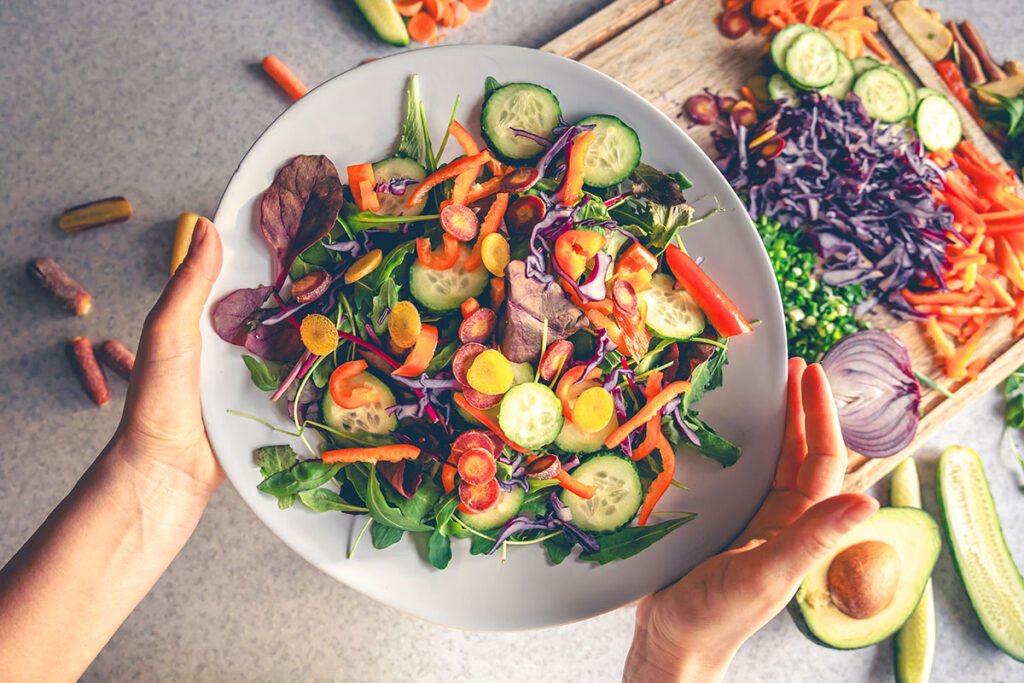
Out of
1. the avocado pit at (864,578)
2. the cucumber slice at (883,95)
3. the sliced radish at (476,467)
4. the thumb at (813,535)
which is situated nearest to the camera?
the thumb at (813,535)

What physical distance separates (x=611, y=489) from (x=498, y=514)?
0.95ft

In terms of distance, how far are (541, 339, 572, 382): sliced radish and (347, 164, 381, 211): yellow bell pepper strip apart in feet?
1.81

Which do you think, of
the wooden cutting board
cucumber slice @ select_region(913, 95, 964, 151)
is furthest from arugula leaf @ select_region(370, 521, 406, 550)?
cucumber slice @ select_region(913, 95, 964, 151)

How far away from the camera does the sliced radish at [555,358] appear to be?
1608 millimetres

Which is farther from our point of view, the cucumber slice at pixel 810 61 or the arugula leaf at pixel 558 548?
the cucumber slice at pixel 810 61

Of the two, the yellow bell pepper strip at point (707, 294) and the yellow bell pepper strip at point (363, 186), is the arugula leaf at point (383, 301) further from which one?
the yellow bell pepper strip at point (707, 294)

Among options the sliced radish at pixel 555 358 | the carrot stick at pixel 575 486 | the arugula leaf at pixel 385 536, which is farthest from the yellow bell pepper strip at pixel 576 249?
the arugula leaf at pixel 385 536

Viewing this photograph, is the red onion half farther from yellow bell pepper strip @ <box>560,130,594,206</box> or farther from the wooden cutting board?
yellow bell pepper strip @ <box>560,130,594,206</box>

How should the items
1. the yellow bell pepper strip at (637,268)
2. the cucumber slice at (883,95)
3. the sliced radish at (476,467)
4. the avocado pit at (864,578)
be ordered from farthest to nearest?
the cucumber slice at (883,95) < the avocado pit at (864,578) < the yellow bell pepper strip at (637,268) < the sliced radish at (476,467)

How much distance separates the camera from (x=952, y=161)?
228 centimetres

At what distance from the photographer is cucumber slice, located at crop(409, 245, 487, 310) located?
1618mm

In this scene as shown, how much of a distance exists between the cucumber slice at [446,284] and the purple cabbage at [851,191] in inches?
39.6

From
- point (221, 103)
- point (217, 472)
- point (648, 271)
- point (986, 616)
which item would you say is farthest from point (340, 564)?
point (986, 616)

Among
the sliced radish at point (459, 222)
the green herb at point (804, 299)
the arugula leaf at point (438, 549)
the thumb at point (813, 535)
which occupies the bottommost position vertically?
the green herb at point (804, 299)
